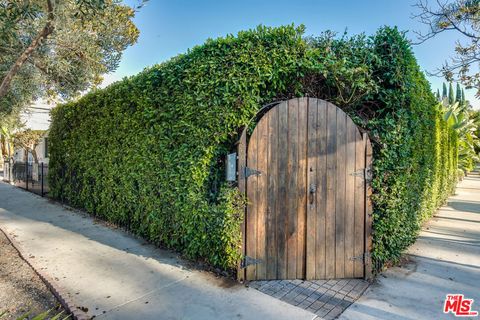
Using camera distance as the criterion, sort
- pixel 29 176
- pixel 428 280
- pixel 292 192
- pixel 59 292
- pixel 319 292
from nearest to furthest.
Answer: pixel 59 292 < pixel 319 292 < pixel 292 192 < pixel 428 280 < pixel 29 176

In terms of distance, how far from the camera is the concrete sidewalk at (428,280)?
9.48 ft

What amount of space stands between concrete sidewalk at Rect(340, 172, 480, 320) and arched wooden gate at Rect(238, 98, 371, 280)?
468 millimetres

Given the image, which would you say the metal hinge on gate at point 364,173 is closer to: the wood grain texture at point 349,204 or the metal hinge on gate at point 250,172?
the wood grain texture at point 349,204

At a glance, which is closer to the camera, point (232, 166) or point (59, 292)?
point (59, 292)

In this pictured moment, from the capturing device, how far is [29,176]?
35.0 ft

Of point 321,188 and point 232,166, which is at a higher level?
point 232,166

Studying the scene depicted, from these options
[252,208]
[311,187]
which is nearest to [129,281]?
[252,208]

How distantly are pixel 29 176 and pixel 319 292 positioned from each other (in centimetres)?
1170

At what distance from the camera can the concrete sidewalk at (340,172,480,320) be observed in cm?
289

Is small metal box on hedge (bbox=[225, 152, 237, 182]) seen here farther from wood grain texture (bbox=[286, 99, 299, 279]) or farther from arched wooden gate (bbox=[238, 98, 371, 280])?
wood grain texture (bbox=[286, 99, 299, 279])

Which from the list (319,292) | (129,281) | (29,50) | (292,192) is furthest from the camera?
(29,50)

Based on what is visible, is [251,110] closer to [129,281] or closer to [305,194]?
[305,194]

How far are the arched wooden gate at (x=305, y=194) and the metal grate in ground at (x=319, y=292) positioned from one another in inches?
3.7

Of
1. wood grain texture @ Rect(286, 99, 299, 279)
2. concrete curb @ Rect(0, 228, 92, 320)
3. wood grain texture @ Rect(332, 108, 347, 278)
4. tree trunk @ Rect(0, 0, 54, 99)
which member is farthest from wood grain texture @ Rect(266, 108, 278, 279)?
tree trunk @ Rect(0, 0, 54, 99)
